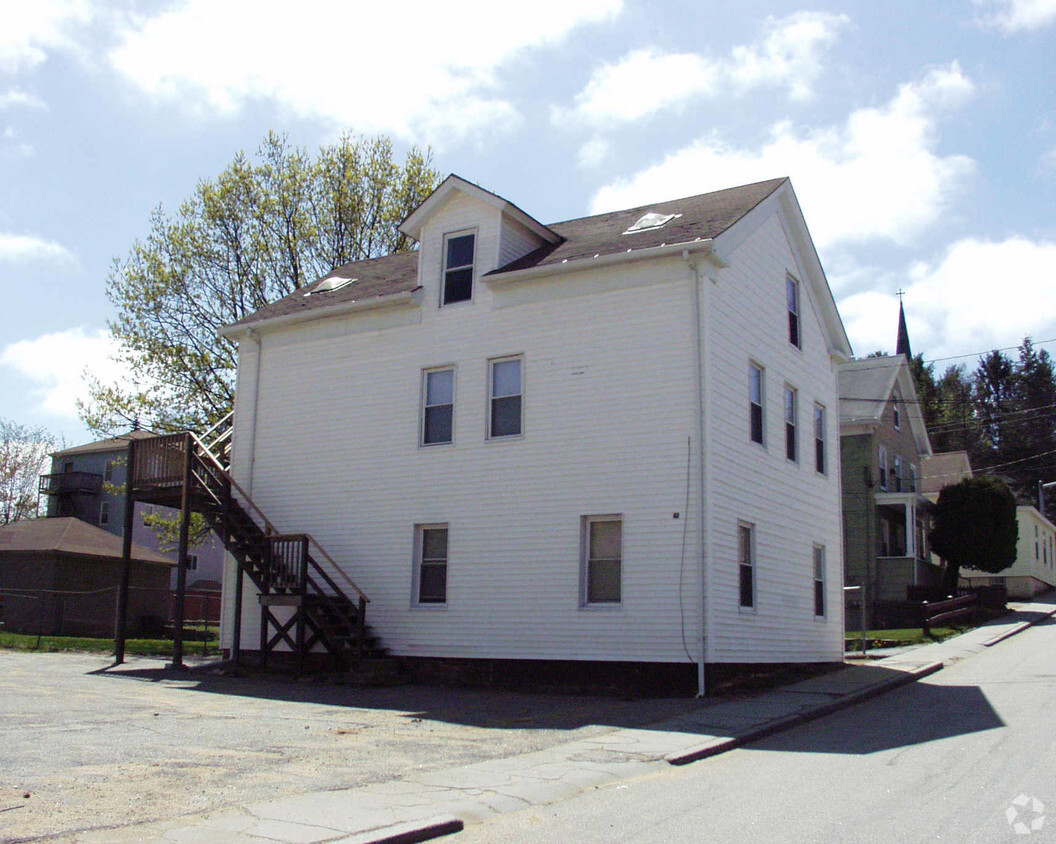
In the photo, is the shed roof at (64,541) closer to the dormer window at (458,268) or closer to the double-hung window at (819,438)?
the dormer window at (458,268)

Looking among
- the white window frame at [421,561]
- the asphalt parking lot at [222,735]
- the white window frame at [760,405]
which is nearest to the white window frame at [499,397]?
the white window frame at [421,561]

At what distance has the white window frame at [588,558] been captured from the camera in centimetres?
1745

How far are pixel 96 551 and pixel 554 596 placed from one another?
80.4ft

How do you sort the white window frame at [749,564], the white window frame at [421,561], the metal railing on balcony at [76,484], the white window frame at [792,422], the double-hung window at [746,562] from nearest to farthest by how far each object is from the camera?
the white window frame at [749,564]
the double-hung window at [746,562]
the white window frame at [421,561]
the white window frame at [792,422]
the metal railing on balcony at [76,484]

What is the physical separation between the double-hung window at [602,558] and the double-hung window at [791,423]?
522 cm

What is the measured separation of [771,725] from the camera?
12828mm

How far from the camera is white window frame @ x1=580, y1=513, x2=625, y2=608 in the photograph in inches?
687

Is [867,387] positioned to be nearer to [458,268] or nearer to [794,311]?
[794,311]

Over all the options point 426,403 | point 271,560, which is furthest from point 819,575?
point 271,560


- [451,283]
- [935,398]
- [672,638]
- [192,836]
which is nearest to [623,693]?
[672,638]

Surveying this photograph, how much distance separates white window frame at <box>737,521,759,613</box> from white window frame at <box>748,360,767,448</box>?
1.65 meters

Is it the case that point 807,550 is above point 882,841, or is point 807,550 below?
above

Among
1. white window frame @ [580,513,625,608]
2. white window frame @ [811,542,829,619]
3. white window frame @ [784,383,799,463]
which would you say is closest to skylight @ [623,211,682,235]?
white window frame @ [784,383,799,463]

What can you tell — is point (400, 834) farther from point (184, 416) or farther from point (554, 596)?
point (184, 416)
